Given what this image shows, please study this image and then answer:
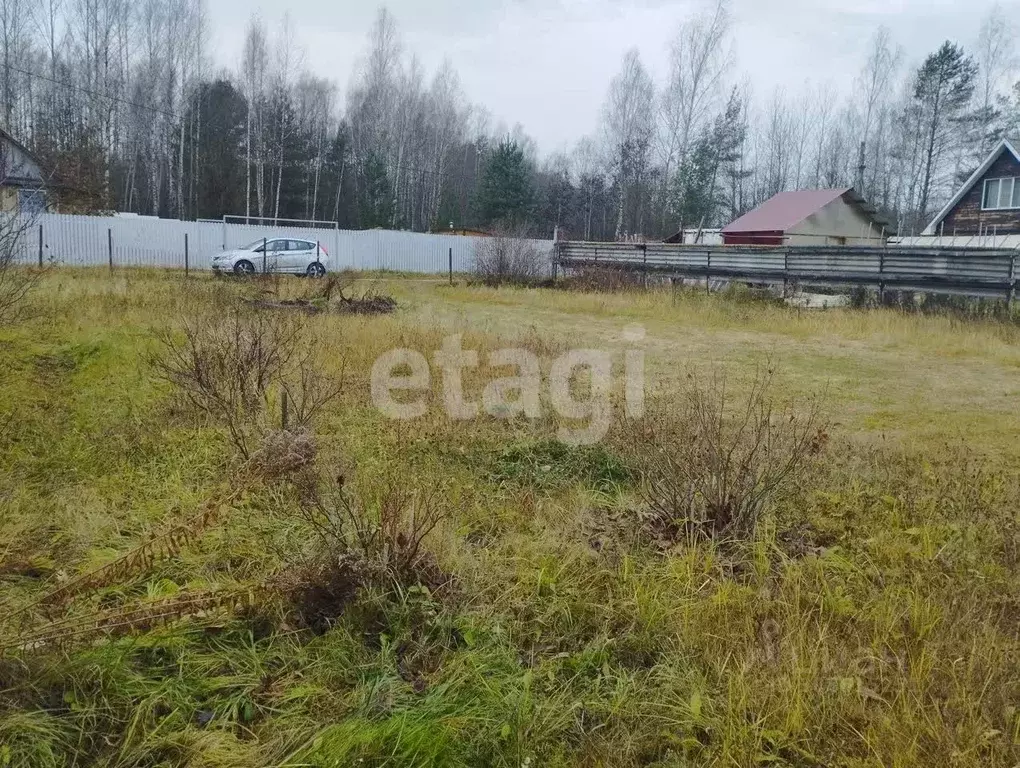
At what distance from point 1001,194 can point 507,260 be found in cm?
1607

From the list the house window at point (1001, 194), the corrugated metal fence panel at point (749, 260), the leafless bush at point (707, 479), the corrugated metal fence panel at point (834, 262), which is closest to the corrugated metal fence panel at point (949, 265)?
the corrugated metal fence panel at point (834, 262)

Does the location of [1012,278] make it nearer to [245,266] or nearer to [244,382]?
[244,382]

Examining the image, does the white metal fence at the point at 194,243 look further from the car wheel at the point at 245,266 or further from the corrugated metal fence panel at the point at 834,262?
the corrugated metal fence panel at the point at 834,262

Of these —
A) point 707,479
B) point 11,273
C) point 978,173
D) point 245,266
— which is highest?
point 978,173

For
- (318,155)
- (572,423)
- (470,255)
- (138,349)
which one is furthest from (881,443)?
(318,155)

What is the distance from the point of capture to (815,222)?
26906mm

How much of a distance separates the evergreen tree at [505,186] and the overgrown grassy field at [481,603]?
109 ft

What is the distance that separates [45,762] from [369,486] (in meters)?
2.05

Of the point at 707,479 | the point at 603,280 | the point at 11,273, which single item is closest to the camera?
the point at 707,479

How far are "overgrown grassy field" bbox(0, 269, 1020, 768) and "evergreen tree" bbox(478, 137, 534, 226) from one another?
33220 mm

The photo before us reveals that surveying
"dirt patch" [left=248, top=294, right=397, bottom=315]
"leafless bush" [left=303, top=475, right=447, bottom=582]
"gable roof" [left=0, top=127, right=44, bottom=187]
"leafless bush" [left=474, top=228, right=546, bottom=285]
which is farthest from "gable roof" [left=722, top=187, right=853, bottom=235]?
"leafless bush" [left=303, top=475, right=447, bottom=582]

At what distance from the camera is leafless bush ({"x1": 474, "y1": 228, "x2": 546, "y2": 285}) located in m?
19.9

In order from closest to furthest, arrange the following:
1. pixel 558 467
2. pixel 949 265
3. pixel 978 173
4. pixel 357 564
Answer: pixel 357 564 → pixel 558 467 → pixel 949 265 → pixel 978 173

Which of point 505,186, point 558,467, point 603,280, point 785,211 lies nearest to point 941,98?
point 785,211
